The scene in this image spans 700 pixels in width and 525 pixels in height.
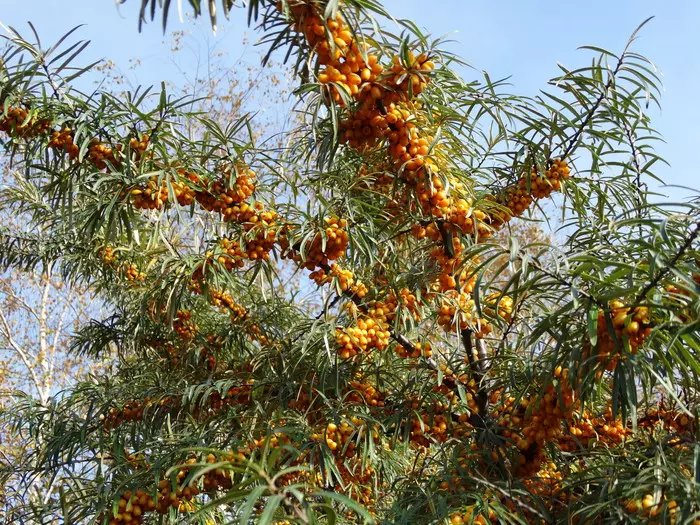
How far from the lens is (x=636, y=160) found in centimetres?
179

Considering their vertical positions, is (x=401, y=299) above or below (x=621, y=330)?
above

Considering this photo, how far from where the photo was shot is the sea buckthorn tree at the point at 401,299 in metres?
1.16

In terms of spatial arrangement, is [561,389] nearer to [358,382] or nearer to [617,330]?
[617,330]

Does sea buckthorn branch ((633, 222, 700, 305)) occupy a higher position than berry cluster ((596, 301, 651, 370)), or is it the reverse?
sea buckthorn branch ((633, 222, 700, 305))

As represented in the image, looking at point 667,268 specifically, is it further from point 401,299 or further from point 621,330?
point 401,299

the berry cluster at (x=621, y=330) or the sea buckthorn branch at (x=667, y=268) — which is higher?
the sea buckthorn branch at (x=667, y=268)

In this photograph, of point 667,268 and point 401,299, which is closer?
point 667,268

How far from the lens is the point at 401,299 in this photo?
165 cm

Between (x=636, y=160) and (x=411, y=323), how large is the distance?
0.80 m

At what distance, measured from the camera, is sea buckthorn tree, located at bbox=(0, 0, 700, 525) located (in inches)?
45.7

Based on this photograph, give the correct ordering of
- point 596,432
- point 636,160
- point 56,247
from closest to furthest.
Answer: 1. point 596,432
2. point 636,160
3. point 56,247

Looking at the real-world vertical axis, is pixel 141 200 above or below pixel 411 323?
above

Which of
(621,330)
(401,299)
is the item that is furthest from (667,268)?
(401,299)

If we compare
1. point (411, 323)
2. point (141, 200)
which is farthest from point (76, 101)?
point (411, 323)
